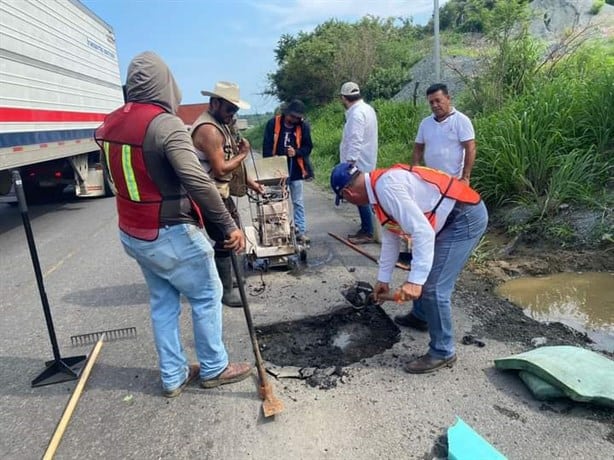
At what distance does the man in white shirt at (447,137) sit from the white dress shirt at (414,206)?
1877 millimetres

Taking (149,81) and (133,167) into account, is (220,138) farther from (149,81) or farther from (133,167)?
(133,167)

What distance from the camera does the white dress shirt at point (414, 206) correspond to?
2748mm

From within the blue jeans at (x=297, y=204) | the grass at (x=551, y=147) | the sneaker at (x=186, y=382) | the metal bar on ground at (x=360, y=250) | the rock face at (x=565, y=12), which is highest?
the rock face at (x=565, y=12)

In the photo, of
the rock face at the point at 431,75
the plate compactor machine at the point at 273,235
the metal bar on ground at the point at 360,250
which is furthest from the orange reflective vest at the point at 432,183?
the rock face at the point at 431,75

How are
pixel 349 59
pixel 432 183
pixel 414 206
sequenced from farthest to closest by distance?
pixel 349 59
pixel 432 183
pixel 414 206

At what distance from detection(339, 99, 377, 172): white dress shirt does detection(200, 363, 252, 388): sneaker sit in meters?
3.27

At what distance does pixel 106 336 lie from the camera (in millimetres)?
4031

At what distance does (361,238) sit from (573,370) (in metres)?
3.82

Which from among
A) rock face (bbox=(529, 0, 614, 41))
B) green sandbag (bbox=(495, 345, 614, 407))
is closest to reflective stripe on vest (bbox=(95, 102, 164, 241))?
green sandbag (bbox=(495, 345, 614, 407))

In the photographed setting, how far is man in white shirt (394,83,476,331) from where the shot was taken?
4.70 meters

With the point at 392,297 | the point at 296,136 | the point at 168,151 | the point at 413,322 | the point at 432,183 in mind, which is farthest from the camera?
the point at 296,136

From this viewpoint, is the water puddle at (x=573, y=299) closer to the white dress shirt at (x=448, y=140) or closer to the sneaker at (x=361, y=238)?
the white dress shirt at (x=448, y=140)

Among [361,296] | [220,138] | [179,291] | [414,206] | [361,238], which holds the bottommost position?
[361,238]

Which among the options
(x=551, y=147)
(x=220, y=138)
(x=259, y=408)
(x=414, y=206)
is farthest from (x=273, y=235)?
(x=551, y=147)
